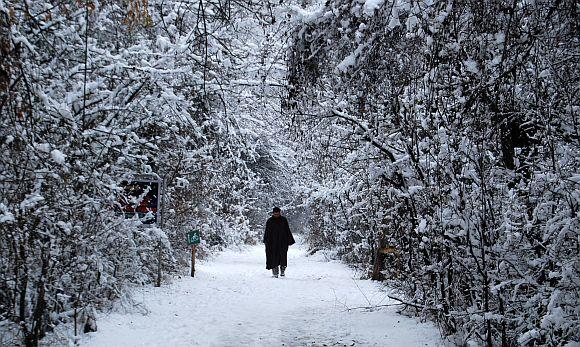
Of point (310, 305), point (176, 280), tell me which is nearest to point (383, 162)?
point (310, 305)

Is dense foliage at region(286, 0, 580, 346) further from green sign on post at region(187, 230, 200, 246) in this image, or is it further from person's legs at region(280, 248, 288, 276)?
person's legs at region(280, 248, 288, 276)

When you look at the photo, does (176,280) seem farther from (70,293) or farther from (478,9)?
(478,9)

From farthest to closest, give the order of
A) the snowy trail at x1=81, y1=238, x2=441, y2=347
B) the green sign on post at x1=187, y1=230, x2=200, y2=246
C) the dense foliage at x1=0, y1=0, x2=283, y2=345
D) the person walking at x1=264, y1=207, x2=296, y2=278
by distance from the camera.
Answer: the person walking at x1=264, y1=207, x2=296, y2=278, the green sign on post at x1=187, y1=230, x2=200, y2=246, the snowy trail at x1=81, y1=238, x2=441, y2=347, the dense foliage at x1=0, y1=0, x2=283, y2=345

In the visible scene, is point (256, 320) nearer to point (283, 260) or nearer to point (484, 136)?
point (484, 136)

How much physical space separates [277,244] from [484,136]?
12.5 meters

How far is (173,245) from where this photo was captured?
1471 cm

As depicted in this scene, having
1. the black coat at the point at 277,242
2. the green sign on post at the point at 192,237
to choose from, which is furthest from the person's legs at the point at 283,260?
the green sign on post at the point at 192,237

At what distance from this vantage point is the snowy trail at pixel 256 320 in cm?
759

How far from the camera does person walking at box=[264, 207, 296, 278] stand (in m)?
17.1

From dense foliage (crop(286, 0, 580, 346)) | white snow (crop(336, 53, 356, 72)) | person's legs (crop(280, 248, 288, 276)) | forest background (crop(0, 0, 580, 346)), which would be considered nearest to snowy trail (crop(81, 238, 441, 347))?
forest background (crop(0, 0, 580, 346))

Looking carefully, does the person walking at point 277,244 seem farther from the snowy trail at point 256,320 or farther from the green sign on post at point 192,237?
the green sign on post at point 192,237

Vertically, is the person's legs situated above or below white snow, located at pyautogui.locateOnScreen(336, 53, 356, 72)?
below

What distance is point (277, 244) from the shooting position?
683 inches

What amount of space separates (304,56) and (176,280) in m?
9.06
